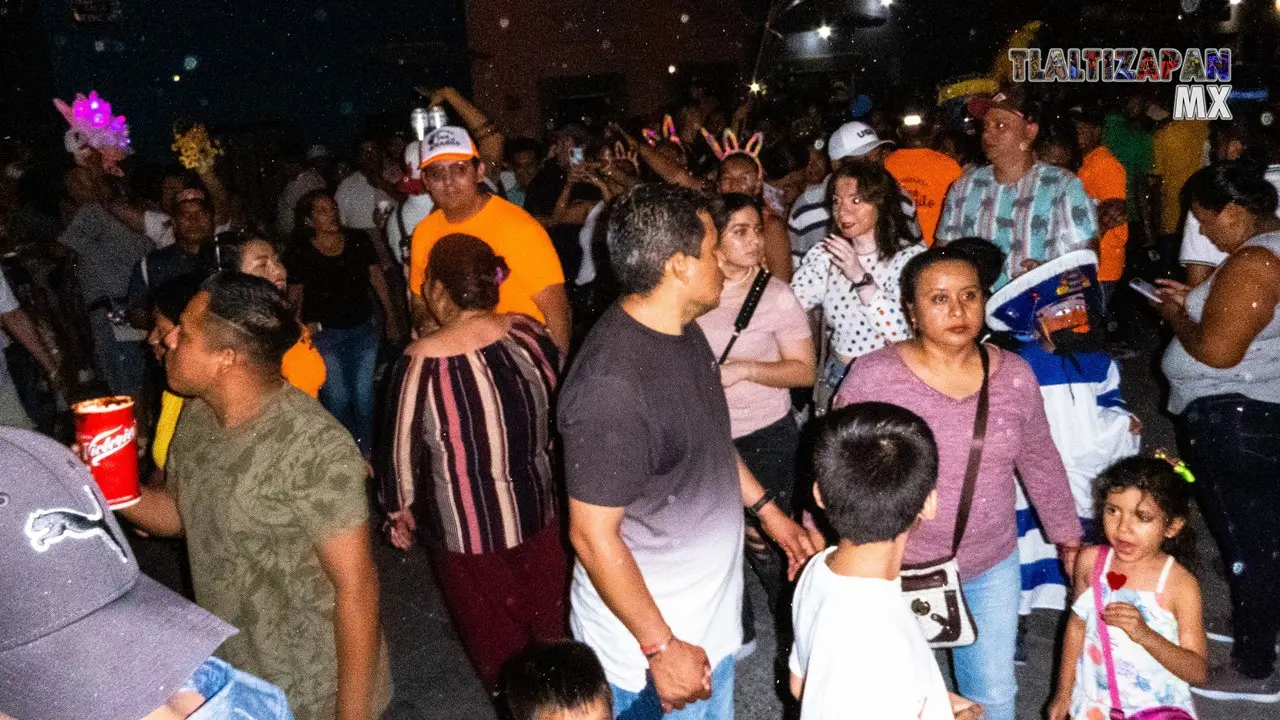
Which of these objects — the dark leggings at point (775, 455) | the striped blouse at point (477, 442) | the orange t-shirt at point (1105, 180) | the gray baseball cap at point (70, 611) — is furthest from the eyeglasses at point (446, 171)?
the orange t-shirt at point (1105, 180)

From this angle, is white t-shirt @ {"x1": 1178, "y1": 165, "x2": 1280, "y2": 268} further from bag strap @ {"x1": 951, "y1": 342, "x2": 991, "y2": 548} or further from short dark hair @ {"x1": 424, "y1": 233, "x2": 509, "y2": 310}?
short dark hair @ {"x1": 424, "y1": 233, "x2": 509, "y2": 310}

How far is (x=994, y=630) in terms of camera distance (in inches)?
124

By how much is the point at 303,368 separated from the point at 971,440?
8.61 feet

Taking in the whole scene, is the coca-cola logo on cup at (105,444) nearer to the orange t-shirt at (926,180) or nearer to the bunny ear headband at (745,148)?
the bunny ear headband at (745,148)

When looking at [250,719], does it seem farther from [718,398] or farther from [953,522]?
[953,522]

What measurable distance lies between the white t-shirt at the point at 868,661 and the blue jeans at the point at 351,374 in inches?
181

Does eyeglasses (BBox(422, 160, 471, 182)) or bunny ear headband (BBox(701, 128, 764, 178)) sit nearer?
eyeglasses (BBox(422, 160, 471, 182))

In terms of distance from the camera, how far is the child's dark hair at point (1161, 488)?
316 centimetres

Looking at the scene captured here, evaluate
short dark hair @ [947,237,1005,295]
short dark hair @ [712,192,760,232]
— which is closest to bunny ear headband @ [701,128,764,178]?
short dark hair @ [712,192,760,232]

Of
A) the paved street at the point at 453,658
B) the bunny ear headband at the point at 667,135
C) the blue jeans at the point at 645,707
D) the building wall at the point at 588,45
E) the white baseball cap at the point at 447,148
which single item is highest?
the building wall at the point at 588,45

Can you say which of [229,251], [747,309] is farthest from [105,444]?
[747,309]

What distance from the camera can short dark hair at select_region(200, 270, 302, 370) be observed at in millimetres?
2494

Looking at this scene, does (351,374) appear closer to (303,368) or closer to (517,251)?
(517,251)

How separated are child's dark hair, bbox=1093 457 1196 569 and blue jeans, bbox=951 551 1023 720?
0.42m
